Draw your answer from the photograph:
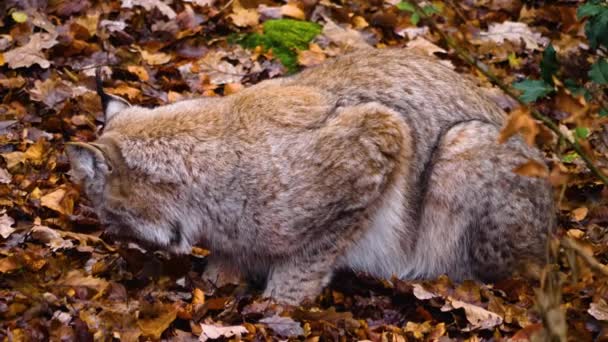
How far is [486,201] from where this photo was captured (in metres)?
5.22

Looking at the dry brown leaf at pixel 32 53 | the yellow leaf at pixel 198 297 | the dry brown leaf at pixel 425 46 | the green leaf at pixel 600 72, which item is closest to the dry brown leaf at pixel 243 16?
the dry brown leaf at pixel 425 46

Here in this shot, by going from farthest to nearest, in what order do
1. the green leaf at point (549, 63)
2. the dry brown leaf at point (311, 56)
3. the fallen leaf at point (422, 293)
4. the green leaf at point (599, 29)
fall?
the dry brown leaf at point (311, 56) → the fallen leaf at point (422, 293) → the green leaf at point (599, 29) → the green leaf at point (549, 63)

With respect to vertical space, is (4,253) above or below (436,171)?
below

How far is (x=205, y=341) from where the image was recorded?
14.5ft

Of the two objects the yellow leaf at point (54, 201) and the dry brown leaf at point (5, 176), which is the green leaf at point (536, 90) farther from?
the dry brown leaf at point (5, 176)

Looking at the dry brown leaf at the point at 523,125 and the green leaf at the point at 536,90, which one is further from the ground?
the dry brown leaf at the point at 523,125

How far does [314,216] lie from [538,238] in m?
1.38

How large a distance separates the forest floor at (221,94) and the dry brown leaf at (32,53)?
0.02 meters

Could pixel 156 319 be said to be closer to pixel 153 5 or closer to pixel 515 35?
pixel 153 5

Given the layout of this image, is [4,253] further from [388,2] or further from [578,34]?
[578,34]

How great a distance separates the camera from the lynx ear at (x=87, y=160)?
4.75m

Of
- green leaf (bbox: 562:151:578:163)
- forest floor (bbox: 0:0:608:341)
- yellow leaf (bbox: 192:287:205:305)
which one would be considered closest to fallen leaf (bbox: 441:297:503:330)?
forest floor (bbox: 0:0:608:341)

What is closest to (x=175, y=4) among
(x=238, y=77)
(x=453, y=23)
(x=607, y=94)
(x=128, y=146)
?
(x=238, y=77)

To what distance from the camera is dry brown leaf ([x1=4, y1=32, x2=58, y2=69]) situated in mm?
6699
